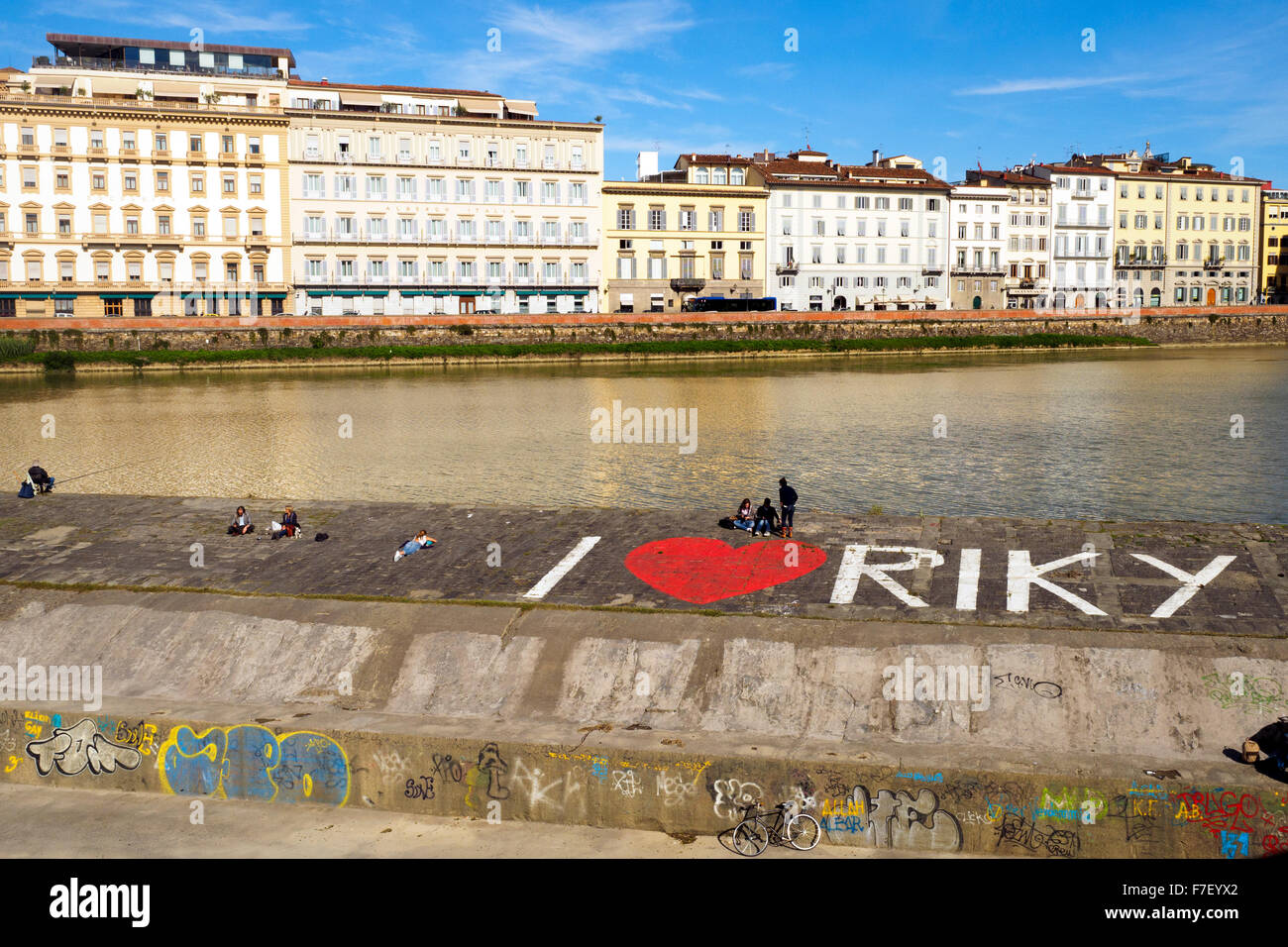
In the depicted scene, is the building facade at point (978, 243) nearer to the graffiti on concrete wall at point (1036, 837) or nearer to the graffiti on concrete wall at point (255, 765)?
the graffiti on concrete wall at point (1036, 837)

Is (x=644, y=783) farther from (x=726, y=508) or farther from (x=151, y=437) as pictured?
(x=151, y=437)

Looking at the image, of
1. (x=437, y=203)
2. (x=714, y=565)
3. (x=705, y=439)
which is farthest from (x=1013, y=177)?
(x=714, y=565)

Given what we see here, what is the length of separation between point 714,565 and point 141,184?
78422mm

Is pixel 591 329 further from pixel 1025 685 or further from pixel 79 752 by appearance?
pixel 1025 685

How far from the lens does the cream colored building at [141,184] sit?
81.6 meters

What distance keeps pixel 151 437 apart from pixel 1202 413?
1832 inches

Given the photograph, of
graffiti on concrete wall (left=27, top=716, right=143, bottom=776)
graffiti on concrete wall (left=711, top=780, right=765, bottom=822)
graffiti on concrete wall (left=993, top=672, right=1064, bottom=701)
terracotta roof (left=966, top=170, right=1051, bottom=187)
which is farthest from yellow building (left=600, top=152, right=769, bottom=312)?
graffiti on concrete wall (left=711, top=780, right=765, bottom=822)

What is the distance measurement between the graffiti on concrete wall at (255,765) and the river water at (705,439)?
14.0 meters

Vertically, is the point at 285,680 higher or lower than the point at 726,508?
lower

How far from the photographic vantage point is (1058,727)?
49.6 ft

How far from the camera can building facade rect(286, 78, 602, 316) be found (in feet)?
287

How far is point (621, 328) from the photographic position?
87.4 m

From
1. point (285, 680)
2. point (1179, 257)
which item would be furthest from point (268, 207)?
point (1179, 257)

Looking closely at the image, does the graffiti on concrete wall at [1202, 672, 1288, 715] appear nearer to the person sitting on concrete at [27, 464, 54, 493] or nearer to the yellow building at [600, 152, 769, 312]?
the person sitting on concrete at [27, 464, 54, 493]
